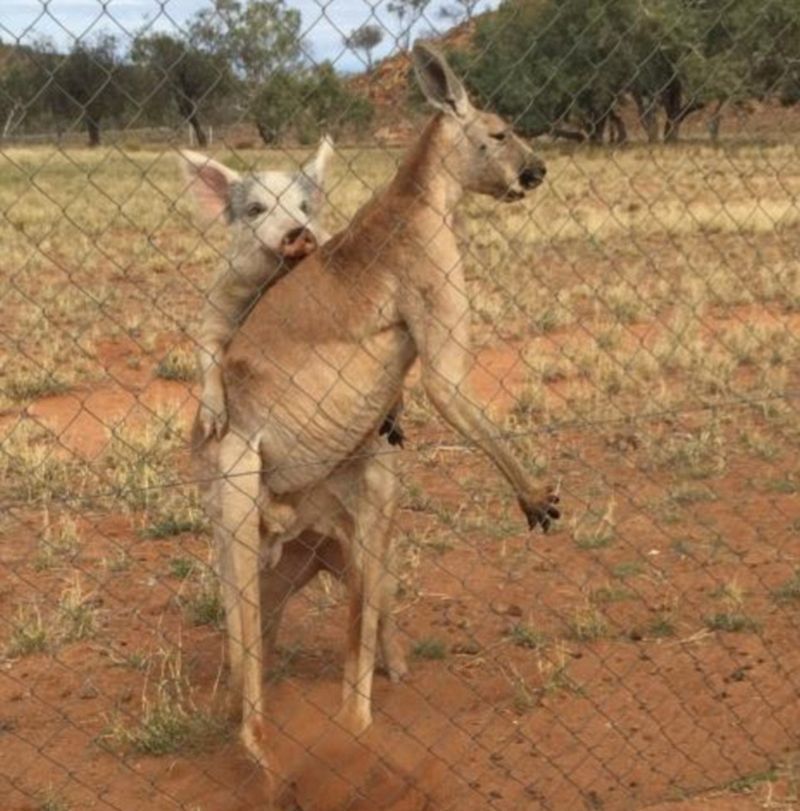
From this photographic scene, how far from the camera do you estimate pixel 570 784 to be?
4.70 m

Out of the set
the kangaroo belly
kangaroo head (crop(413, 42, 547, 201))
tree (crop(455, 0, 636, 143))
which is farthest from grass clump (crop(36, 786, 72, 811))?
tree (crop(455, 0, 636, 143))

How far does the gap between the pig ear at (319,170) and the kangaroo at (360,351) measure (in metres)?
0.57

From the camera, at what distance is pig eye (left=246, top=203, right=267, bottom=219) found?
5.34 meters

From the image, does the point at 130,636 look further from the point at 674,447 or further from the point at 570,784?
the point at 674,447

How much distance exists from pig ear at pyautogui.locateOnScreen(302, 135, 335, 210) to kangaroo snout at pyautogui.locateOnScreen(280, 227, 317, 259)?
0.92 feet

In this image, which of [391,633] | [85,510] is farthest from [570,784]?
[85,510]

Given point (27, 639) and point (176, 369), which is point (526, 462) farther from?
point (176, 369)

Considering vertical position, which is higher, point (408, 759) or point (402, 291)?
point (402, 291)

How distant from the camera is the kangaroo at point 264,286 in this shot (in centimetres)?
505

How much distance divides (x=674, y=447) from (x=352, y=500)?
3906mm

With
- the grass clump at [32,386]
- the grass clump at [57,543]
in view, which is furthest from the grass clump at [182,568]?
the grass clump at [32,386]

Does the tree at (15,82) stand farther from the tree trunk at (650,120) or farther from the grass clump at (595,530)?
the grass clump at (595,530)

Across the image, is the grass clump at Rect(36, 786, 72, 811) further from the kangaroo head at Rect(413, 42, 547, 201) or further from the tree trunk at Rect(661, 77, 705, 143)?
the tree trunk at Rect(661, 77, 705, 143)

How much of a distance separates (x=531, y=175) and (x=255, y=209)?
41.4 inches
